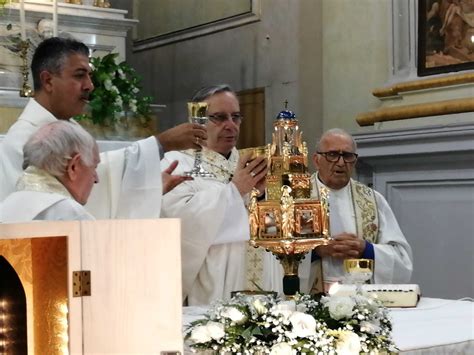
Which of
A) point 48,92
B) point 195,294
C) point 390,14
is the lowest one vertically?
point 195,294

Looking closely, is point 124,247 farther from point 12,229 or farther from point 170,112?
point 170,112

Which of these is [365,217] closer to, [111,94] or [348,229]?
[348,229]

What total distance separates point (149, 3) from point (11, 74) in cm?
306

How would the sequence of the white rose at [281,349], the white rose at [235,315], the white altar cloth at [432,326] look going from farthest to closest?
1. the white altar cloth at [432,326]
2. the white rose at [235,315]
3. the white rose at [281,349]

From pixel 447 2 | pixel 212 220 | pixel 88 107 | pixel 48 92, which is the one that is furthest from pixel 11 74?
pixel 447 2

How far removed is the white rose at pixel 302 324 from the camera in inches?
100

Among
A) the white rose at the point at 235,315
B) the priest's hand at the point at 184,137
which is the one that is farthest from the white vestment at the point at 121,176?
the white rose at the point at 235,315

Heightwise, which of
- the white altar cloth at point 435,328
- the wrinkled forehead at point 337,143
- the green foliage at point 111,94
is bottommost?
the white altar cloth at point 435,328

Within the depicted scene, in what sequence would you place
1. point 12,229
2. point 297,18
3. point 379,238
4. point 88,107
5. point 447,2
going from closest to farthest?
point 12,229, point 379,238, point 88,107, point 447,2, point 297,18

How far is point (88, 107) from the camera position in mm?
5492

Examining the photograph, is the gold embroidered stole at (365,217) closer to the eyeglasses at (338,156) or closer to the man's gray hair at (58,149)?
the eyeglasses at (338,156)

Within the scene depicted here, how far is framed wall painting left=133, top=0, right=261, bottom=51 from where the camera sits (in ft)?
24.5

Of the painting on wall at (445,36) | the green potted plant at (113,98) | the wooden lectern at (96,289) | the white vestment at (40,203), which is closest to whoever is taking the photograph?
the wooden lectern at (96,289)

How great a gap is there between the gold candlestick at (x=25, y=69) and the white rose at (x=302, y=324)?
3073mm
